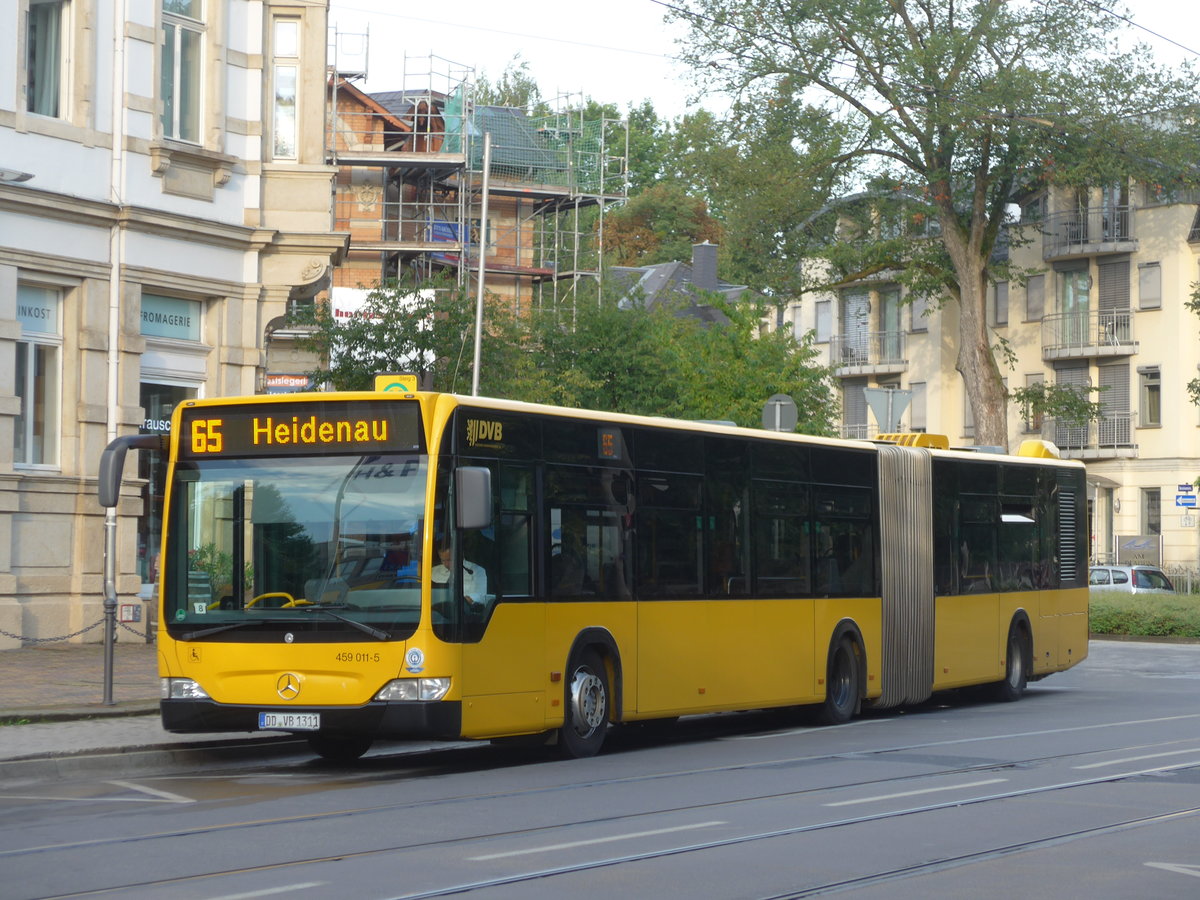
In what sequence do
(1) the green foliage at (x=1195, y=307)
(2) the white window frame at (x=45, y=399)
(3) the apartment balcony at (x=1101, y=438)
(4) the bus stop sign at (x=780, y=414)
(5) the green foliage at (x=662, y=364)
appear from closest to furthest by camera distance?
(2) the white window frame at (x=45, y=399), (4) the bus stop sign at (x=780, y=414), (5) the green foliage at (x=662, y=364), (1) the green foliage at (x=1195, y=307), (3) the apartment balcony at (x=1101, y=438)

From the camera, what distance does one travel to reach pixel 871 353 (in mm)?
68750

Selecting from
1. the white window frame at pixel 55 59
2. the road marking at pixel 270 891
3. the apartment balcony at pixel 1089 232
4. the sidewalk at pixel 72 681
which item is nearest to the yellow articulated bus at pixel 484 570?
the sidewalk at pixel 72 681

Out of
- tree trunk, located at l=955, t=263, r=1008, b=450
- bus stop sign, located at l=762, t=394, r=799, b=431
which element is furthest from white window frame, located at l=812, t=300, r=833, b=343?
bus stop sign, located at l=762, t=394, r=799, b=431

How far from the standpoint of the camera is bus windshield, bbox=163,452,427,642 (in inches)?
515

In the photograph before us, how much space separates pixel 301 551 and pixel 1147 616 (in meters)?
27.9

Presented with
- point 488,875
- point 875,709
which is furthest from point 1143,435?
point 488,875

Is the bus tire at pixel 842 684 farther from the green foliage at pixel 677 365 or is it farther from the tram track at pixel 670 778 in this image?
the green foliage at pixel 677 365

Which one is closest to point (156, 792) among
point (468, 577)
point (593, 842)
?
point (468, 577)

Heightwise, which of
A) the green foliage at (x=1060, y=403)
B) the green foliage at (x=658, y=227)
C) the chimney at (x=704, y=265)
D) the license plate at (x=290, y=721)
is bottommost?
the license plate at (x=290, y=721)

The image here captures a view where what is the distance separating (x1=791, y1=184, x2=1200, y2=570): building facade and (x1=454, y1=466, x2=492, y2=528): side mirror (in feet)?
138

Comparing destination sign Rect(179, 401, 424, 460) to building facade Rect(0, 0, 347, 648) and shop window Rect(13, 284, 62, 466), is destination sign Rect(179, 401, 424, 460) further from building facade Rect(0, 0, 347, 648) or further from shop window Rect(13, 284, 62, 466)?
shop window Rect(13, 284, 62, 466)

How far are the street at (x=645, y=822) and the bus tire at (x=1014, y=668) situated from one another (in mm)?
5768

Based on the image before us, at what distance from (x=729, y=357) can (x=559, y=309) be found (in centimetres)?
421

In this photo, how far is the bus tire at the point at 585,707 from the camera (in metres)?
14.6
